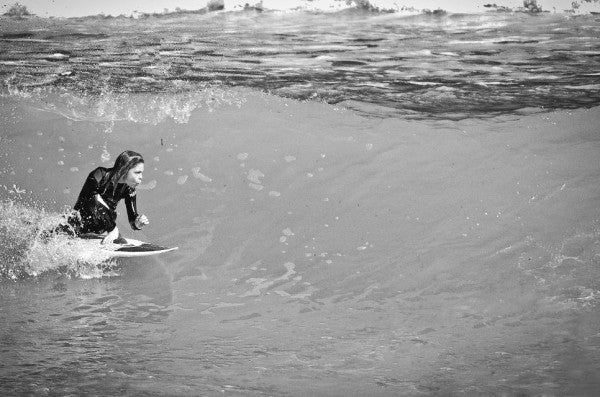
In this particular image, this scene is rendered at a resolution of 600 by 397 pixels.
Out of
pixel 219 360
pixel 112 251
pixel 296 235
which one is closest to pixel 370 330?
pixel 219 360

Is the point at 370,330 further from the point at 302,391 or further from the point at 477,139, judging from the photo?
the point at 477,139

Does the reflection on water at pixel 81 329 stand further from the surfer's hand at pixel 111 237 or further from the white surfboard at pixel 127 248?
the surfer's hand at pixel 111 237

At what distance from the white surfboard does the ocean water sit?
10 centimetres

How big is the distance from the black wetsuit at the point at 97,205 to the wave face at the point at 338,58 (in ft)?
3.25

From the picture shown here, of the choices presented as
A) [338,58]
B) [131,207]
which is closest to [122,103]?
[131,207]

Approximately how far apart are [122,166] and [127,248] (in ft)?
1.89

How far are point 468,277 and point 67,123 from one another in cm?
Result: 358

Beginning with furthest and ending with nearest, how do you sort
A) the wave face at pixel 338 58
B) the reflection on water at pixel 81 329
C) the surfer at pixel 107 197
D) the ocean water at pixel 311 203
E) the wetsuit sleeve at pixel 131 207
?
the wetsuit sleeve at pixel 131 207, the surfer at pixel 107 197, the wave face at pixel 338 58, the ocean water at pixel 311 203, the reflection on water at pixel 81 329

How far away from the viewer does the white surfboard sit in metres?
4.29

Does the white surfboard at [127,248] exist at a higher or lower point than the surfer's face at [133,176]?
lower

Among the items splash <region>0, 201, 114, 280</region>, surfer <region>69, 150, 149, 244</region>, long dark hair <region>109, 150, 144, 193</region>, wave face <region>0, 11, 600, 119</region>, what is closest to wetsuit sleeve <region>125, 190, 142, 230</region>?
surfer <region>69, 150, 149, 244</region>

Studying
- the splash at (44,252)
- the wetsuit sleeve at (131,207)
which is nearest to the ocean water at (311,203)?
→ the splash at (44,252)

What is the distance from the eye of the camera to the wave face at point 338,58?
13.6ft

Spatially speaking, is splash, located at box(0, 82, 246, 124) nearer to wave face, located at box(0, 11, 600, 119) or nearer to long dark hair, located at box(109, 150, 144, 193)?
wave face, located at box(0, 11, 600, 119)
